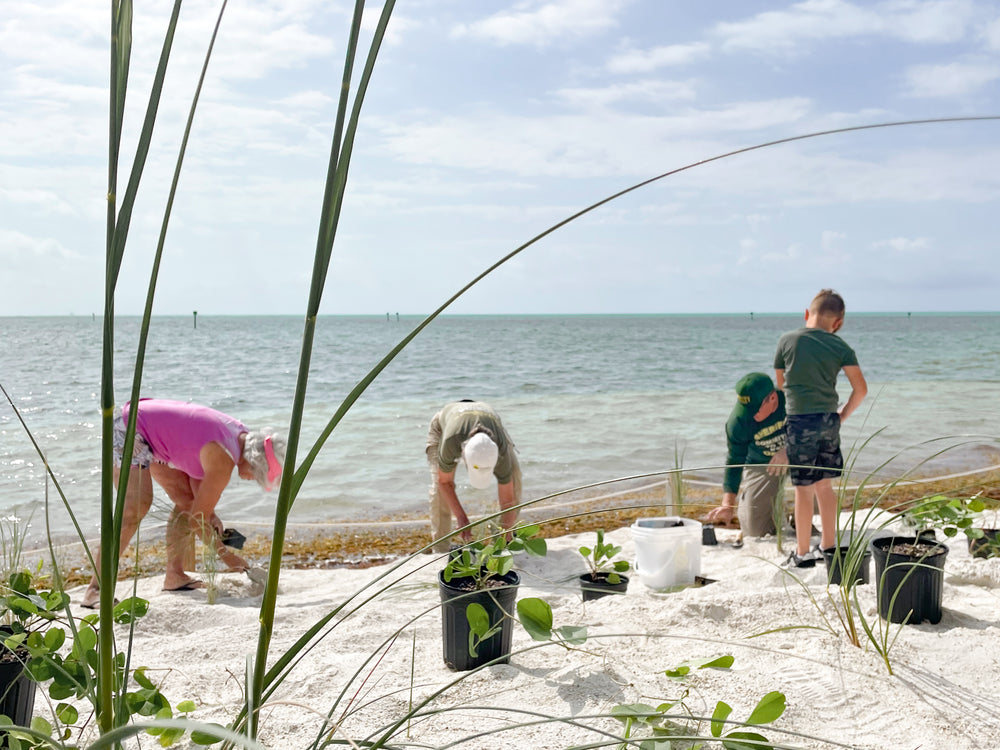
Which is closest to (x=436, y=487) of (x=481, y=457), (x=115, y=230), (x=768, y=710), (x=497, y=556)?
(x=481, y=457)

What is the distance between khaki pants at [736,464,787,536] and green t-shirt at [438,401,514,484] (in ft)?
5.25

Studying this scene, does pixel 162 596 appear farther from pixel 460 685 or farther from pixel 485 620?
pixel 485 620

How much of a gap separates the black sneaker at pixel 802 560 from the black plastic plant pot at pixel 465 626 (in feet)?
6.97

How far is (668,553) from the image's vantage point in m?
3.77

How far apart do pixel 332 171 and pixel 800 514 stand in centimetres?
394

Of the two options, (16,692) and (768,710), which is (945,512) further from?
(16,692)

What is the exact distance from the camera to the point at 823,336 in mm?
4090

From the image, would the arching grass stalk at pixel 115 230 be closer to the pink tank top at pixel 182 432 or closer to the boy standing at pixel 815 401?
the pink tank top at pixel 182 432

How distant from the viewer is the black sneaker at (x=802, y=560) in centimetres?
402

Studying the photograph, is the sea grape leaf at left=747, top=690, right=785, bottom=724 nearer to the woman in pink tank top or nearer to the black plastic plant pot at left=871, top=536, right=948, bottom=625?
the black plastic plant pot at left=871, top=536, right=948, bottom=625

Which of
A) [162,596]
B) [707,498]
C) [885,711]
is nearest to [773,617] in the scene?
[885,711]

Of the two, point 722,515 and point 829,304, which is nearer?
point 829,304

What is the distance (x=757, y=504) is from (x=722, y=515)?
564mm

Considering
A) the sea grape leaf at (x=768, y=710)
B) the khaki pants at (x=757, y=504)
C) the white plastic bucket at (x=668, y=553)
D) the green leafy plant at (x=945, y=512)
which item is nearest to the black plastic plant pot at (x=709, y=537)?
the khaki pants at (x=757, y=504)
